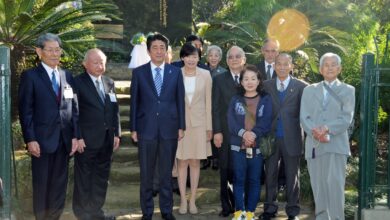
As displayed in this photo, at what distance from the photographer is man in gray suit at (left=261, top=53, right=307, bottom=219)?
6.00 meters

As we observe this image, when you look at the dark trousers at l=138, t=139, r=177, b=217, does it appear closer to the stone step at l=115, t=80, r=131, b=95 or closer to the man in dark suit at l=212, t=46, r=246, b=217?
the man in dark suit at l=212, t=46, r=246, b=217

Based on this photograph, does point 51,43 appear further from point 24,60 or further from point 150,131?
point 24,60

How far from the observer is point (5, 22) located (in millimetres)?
7453

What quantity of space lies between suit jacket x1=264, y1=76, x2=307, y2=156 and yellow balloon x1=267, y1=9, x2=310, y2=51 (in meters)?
4.07

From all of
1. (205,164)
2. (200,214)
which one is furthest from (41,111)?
(205,164)

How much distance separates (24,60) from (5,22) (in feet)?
2.06

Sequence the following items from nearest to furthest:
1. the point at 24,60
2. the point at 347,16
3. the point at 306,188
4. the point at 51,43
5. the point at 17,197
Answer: the point at 51,43 → the point at 17,197 → the point at 306,188 → the point at 24,60 → the point at 347,16

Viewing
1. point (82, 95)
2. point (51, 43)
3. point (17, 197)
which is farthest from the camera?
point (17, 197)

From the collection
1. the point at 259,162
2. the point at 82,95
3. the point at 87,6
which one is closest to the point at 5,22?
the point at 87,6

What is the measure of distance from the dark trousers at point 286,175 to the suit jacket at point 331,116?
0.37 meters

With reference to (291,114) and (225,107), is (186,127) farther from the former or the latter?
(291,114)

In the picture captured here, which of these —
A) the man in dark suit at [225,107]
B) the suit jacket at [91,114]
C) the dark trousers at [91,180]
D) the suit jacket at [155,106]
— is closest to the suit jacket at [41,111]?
the suit jacket at [91,114]

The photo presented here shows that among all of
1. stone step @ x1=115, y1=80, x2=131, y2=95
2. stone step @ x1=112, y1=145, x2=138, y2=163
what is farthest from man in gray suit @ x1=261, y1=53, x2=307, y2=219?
stone step @ x1=115, y1=80, x2=131, y2=95

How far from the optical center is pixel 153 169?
6.05 m
